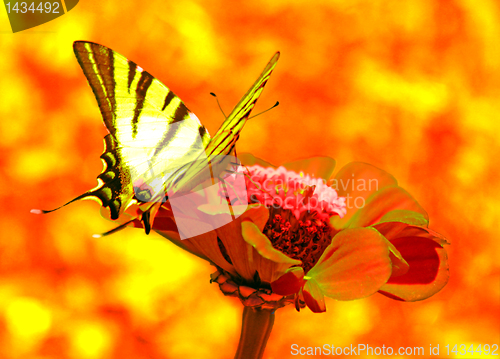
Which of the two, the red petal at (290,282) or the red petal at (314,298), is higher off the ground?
the red petal at (290,282)

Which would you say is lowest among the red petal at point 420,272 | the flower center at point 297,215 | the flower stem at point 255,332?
the flower stem at point 255,332

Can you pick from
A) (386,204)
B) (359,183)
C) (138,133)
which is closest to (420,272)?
(386,204)

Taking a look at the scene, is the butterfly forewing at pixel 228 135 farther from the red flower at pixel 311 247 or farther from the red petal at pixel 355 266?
the red petal at pixel 355 266

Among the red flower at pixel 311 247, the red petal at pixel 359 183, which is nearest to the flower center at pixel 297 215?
the red flower at pixel 311 247

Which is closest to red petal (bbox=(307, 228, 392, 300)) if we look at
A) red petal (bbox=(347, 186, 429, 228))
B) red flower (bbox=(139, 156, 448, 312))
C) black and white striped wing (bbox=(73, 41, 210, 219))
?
red flower (bbox=(139, 156, 448, 312))

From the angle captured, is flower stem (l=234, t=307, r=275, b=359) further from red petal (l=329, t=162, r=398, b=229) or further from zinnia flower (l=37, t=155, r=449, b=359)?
red petal (l=329, t=162, r=398, b=229)
